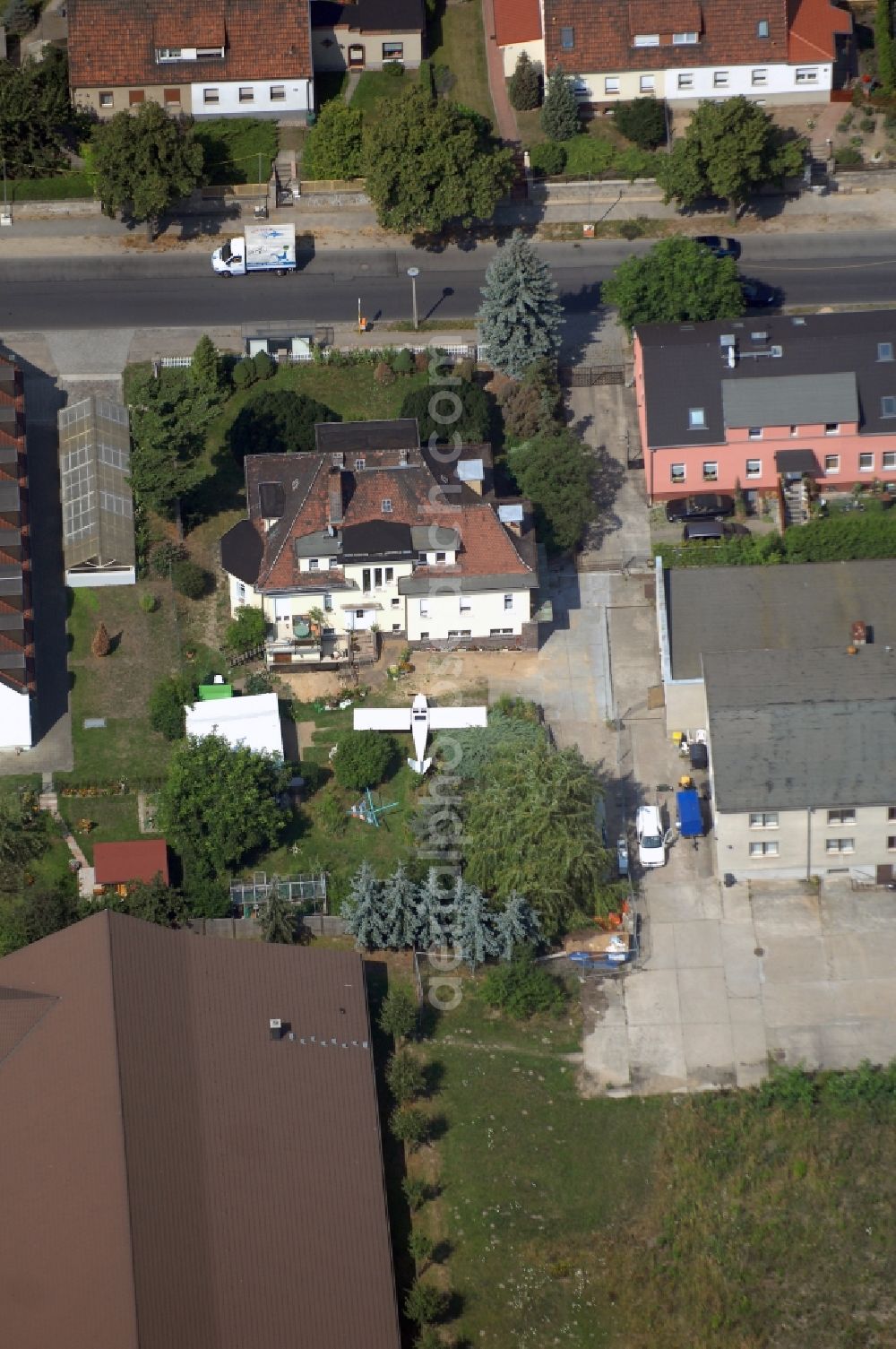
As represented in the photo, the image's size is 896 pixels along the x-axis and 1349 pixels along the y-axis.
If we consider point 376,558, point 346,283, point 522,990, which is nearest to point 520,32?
point 346,283

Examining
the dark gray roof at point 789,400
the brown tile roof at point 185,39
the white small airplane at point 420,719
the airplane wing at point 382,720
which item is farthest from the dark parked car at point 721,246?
the airplane wing at point 382,720

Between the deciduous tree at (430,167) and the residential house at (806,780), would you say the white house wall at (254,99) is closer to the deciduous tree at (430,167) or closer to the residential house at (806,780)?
the deciduous tree at (430,167)

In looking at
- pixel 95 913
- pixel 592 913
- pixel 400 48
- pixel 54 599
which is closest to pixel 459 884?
pixel 592 913

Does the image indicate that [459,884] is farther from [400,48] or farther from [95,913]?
[400,48]

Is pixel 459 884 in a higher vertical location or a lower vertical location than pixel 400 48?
lower

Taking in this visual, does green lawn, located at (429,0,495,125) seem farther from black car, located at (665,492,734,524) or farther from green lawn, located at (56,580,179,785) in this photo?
green lawn, located at (56,580,179,785)

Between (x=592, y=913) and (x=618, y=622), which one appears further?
(x=618, y=622)

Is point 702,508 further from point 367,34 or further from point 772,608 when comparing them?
point 367,34

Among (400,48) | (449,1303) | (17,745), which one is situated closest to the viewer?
(449,1303)
